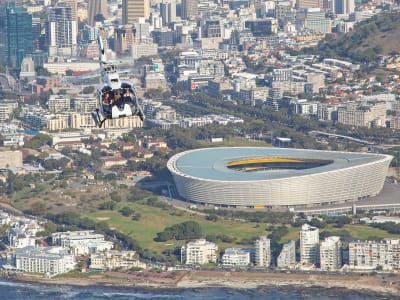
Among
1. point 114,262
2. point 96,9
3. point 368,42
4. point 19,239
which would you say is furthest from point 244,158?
point 96,9

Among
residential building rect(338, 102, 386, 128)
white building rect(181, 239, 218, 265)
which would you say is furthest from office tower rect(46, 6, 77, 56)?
white building rect(181, 239, 218, 265)

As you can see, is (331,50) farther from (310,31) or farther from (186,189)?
(186,189)

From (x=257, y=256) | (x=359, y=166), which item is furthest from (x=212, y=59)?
(x=257, y=256)

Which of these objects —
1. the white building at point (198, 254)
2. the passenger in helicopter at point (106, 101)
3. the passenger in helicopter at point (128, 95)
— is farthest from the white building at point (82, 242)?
the passenger in helicopter at point (128, 95)

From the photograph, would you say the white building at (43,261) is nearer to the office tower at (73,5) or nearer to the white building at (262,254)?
the white building at (262,254)

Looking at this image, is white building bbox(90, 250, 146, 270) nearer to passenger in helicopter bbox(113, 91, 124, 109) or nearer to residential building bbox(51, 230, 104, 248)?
residential building bbox(51, 230, 104, 248)

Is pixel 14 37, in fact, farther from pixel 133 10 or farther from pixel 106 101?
pixel 106 101
